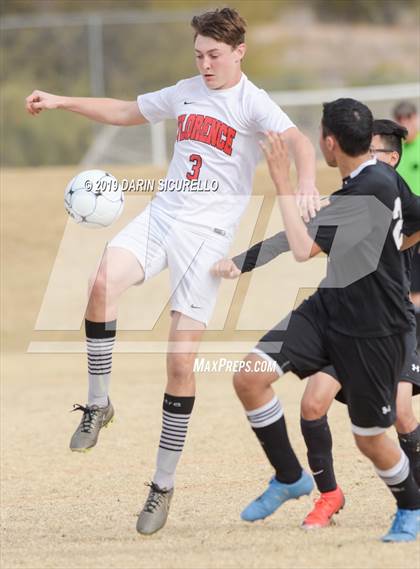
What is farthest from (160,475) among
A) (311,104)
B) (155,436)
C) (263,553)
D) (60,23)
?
(60,23)

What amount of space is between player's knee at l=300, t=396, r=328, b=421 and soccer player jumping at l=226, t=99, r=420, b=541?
325 mm

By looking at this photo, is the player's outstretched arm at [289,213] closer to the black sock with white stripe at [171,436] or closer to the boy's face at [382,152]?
the boy's face at [382,152]

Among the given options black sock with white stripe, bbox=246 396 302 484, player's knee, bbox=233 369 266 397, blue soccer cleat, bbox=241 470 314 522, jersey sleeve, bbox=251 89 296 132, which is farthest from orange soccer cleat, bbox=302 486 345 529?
jersey sleeve, bbox=251 89 296 132

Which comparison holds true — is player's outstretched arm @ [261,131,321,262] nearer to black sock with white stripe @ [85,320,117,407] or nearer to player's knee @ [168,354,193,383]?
player's knee @ [168,354,193,383]

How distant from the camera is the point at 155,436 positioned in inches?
416

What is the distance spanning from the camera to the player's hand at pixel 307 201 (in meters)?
5.93

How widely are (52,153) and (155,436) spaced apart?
14.8 metres

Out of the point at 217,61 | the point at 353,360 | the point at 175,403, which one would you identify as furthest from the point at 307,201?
the point at 175,403

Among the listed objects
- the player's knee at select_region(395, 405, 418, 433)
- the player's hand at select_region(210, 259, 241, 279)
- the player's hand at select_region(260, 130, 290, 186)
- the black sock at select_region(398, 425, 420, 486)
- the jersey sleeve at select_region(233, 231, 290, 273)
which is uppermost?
the player's hand at select_region(260, 130, 290, 186)

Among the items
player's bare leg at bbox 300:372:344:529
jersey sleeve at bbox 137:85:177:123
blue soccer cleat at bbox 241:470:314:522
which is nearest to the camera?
blue soccer cleat at bbox 241:470:314:522

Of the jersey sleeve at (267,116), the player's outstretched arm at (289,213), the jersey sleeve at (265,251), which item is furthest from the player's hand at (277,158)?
the jersey sleeve at (267,116)

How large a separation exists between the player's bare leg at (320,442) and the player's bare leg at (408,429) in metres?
0.41

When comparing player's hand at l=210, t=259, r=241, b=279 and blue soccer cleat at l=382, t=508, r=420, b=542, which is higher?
player's hand at l=210, t=259, r=241, b=279

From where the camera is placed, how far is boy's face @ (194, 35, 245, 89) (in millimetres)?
6812
